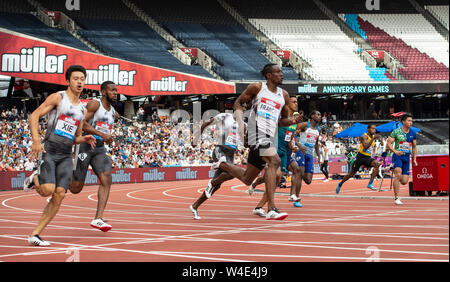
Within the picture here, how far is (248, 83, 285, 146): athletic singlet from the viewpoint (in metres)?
9.40

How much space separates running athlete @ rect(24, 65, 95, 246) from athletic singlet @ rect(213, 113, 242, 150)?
431 cm

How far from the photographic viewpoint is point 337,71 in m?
Result: 46.5

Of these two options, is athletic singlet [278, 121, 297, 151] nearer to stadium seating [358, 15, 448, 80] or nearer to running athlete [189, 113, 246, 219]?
running athlete [189, 113, 246, 219]

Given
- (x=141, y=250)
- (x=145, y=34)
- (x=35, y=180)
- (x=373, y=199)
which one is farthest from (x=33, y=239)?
(x=145, y=34)

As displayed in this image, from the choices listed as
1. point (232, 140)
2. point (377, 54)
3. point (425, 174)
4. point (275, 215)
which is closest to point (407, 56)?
A: point (377, 54)

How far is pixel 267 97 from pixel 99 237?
118 inches

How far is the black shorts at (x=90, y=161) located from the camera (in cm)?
973

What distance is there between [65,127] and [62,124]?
2.0 inches

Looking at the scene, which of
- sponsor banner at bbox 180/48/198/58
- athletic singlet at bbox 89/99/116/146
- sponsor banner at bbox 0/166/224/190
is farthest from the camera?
sponsor banner at bbox 180/48/198/58

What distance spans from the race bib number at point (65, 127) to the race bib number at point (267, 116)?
263cm

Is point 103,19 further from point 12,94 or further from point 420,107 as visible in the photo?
point 420,107

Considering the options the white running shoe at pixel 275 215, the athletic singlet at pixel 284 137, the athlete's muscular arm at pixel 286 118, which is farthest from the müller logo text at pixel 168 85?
the white running shoe at pixel 275 215

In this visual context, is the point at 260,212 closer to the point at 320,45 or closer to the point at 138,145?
the point at 138,145

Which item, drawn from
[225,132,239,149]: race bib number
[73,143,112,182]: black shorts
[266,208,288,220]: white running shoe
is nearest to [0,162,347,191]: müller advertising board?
[225,132,239,149]: race bib number
